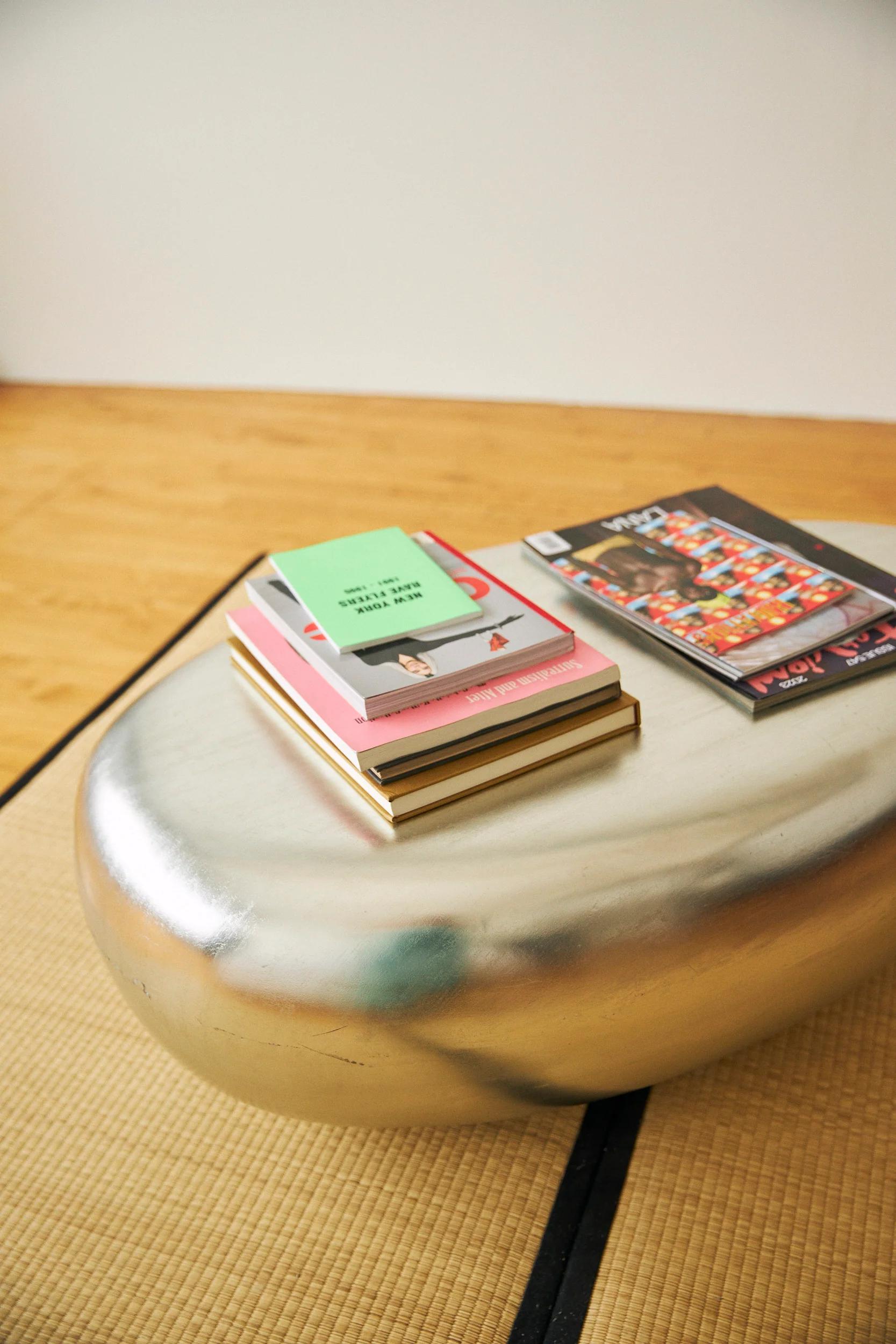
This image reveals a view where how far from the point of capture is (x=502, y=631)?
94 centimetres

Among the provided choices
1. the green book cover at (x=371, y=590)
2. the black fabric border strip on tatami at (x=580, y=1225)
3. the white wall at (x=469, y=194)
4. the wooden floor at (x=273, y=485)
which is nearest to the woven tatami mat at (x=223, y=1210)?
the black fabric border strip on tatami at (x=580, y=1225)

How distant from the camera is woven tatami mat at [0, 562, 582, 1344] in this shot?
34.5 inches

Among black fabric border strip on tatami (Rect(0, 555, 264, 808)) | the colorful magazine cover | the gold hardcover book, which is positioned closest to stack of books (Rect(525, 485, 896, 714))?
the colorful magazine cover

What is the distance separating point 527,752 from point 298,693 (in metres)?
0.20

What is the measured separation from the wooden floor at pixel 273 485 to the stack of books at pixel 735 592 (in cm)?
88

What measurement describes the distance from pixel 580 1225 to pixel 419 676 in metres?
0.49

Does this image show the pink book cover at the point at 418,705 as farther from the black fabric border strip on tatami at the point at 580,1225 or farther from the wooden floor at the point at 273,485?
the wooden floor at the point at 273,485

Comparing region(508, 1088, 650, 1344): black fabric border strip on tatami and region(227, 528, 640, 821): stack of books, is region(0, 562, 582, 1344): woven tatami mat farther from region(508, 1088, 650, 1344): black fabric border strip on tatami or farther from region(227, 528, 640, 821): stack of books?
region(227, 528, 640, 821): stack of books

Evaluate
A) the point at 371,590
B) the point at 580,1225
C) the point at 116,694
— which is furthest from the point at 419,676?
the point at 116,694

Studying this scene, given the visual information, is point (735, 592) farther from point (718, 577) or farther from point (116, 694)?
point (116, 694)

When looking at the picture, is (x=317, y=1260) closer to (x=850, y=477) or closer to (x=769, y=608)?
(x=769, y=608)

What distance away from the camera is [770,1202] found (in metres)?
0.92

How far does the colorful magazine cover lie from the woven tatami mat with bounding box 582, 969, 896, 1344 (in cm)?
40

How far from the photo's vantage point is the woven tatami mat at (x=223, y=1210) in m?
0.88
